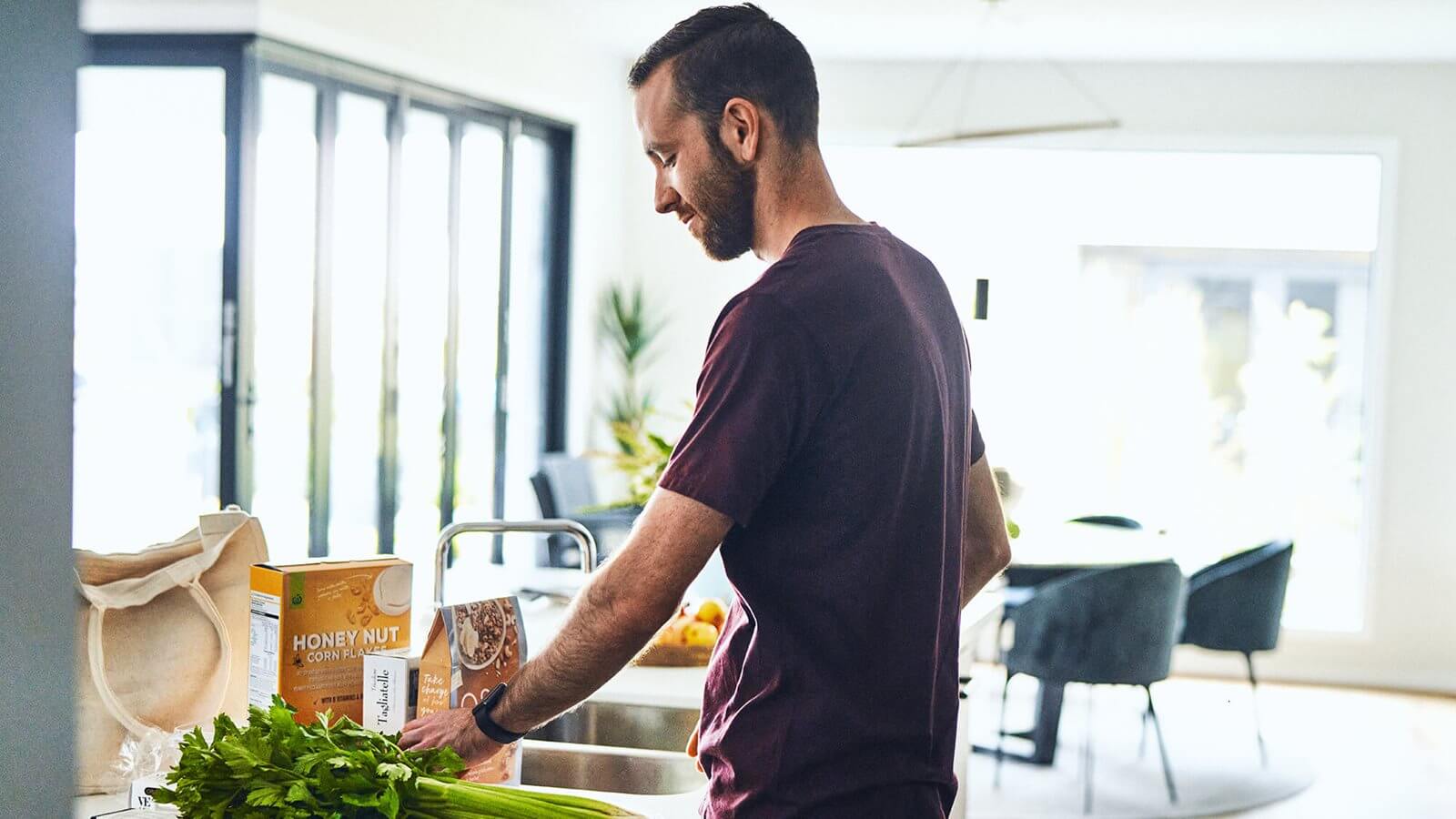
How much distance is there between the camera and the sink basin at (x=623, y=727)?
2.24 metres

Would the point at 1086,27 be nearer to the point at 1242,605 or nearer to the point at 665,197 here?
the point at 1242,605

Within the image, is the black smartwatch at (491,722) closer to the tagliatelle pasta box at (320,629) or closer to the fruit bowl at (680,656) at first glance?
the tagliatelle pasta box at (320,629)

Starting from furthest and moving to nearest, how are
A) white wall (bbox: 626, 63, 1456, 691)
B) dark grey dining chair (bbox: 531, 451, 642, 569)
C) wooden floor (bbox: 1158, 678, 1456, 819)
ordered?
white wall (bbox: 626, 63, 1456, 691), dark grey dining chair (bbox: 531, 451, 642, 569), wooden floor (bbox: 1158, 678, 1456, 819)

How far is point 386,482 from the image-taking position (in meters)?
5.37

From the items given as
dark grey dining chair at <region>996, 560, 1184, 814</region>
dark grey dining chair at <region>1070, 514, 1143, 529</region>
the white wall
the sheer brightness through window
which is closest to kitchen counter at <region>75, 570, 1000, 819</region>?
dark grey dining chair at <region>996, 560, 1184, 814</region>

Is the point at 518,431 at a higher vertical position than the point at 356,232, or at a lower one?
lower

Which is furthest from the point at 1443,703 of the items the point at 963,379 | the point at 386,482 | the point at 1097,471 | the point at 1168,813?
the point at 963,379

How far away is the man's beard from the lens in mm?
1438

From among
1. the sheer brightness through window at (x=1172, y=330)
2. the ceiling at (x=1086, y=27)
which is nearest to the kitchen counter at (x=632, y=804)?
the ceiling at (x=1086, y=27)

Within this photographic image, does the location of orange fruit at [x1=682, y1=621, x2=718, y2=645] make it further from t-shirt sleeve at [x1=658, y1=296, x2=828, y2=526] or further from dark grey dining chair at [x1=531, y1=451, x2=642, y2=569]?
dark grey dining chair at [x1=531, y1=451, x2=642, y2=569]

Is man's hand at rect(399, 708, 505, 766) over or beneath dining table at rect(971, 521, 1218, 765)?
over

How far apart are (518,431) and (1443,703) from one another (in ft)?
14.6

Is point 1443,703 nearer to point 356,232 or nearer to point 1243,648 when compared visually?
point 1243,648

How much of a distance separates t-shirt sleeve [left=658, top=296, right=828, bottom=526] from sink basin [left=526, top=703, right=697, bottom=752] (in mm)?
1041
